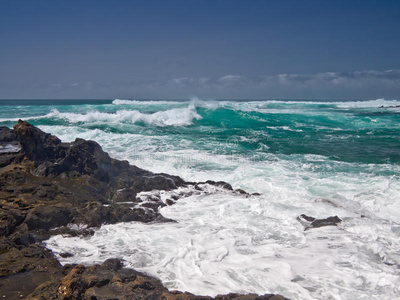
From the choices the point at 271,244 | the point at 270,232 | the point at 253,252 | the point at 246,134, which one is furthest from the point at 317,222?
the point at 246,134

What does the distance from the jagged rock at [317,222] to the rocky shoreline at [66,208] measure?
1877mm

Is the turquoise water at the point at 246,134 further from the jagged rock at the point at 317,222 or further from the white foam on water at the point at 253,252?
the white foam on water at the point at 253,252

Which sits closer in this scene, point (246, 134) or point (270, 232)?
point (270, 232)

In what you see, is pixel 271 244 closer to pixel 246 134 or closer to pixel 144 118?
pixel 246 134

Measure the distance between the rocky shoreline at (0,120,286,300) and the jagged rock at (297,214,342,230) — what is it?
188 cm

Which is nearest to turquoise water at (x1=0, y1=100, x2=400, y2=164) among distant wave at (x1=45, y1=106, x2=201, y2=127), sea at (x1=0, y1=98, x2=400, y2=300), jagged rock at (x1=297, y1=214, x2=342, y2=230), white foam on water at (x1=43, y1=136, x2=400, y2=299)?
distant wave at (x1=45, y1=106, x2=201, y2=127)

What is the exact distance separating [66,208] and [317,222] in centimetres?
Answer: 467

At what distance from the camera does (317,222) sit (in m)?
6.00

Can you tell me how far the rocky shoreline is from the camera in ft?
10.8

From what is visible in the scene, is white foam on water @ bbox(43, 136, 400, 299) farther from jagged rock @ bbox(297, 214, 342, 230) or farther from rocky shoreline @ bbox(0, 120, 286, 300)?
rocky shoreline @ bbox(0, 120, 286, 300)

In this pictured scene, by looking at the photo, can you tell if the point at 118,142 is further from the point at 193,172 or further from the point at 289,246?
the point at 289,246

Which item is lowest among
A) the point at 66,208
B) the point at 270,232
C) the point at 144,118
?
the point at 270,232

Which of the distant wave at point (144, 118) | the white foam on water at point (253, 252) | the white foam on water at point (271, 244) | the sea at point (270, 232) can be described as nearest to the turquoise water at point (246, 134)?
the distant wave at point (144, 118)

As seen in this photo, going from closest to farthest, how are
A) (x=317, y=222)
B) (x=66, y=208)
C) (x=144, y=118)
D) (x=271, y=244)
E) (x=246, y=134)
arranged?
(x=271, y=244) < (x=66, y=208) < (x=317, y=222) < (x=246, y=134) < (x=144, y=118)
